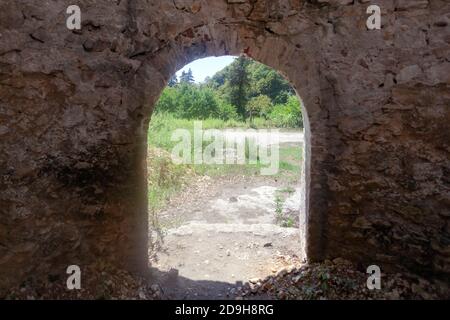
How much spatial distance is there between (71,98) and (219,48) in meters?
1.26

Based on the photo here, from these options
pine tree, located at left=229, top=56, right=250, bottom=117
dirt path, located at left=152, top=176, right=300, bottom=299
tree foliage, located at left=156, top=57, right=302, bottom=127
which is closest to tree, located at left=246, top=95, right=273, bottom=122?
tree foliage, located at left=156, top=57, right=302, bottom=127

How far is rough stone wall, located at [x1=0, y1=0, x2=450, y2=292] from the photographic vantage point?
2.54 m

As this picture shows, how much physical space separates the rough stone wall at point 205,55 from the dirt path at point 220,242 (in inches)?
29.5

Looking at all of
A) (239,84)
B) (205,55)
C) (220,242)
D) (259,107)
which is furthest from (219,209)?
(239,84)

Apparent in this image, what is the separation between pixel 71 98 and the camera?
2.61 metres

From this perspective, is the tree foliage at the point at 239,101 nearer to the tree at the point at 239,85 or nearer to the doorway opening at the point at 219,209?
the tree at the point at 239,85

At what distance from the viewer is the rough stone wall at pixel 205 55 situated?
2.54m

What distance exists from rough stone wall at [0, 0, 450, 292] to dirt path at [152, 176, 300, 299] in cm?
75

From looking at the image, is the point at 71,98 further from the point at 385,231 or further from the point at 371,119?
the point at 385,231

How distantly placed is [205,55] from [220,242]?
2378mm

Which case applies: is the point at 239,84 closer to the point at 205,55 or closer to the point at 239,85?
the point at 239,85

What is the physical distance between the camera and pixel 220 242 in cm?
427

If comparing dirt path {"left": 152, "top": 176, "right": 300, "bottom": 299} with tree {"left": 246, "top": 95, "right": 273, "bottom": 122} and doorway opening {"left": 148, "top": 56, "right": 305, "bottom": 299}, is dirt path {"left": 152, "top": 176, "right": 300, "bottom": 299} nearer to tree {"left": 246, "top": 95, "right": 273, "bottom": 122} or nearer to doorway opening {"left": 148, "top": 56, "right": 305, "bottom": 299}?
doorway opening {"left": 148, "top": 56, "right": 305, "bottom": 299}

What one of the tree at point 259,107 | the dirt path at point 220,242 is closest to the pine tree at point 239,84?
the tree at point 259,107
